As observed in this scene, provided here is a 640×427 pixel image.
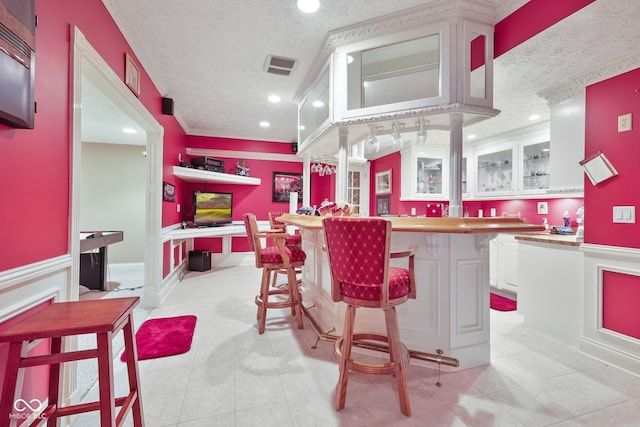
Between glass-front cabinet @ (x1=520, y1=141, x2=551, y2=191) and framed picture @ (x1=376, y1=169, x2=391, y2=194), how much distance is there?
2371mm

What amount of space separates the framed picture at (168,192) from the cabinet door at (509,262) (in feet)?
14.6

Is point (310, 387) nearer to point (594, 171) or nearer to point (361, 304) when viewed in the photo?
point (361, 304)

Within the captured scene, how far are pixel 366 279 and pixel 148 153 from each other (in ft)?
10.5

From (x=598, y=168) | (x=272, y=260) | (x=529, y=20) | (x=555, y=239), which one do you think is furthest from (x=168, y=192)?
(x=598, y=168)

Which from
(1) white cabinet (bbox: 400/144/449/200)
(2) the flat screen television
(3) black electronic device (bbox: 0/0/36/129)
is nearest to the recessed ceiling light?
(3) black electronic device (bbox: 0/0/36/129)

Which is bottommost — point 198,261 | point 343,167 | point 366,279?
point 198,261

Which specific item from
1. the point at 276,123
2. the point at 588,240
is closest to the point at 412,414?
the point at 588,240

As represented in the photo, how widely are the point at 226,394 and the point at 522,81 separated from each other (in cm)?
346

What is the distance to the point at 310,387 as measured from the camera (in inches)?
69.2

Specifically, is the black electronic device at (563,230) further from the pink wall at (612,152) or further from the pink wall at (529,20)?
the pink wall at (529,20)

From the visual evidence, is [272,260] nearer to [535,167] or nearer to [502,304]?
[502,304]

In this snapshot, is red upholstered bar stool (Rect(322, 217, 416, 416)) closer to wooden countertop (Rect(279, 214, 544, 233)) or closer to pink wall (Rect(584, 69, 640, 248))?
wooden countertop (Rect(279, 214, 544, 233))

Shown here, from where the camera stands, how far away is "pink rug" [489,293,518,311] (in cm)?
321

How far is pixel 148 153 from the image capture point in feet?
11.0
